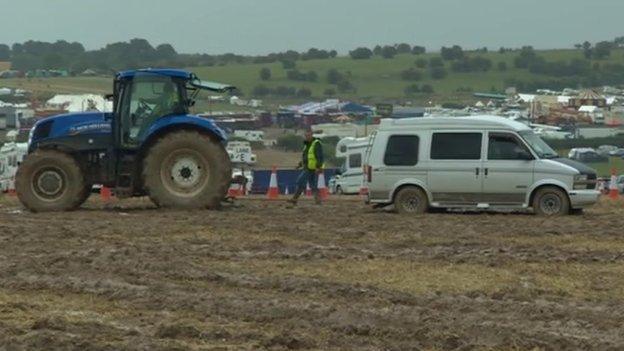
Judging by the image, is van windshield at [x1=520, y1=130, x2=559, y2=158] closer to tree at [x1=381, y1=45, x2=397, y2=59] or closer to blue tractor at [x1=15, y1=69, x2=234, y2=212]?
→ blue tractor at [x1=15, y1=69, x2=234, y2=212]

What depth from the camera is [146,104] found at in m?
20.8

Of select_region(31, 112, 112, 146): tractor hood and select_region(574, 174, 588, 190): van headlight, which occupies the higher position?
select_region(31, 112, 112, 146): tractor hood

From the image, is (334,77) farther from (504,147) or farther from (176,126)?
(504,147)

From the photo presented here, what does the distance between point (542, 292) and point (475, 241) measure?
4358mm

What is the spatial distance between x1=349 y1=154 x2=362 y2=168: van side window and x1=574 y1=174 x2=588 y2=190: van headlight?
1794 centimetres

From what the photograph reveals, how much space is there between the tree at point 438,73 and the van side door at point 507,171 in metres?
36.0

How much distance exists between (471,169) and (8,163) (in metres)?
18.9

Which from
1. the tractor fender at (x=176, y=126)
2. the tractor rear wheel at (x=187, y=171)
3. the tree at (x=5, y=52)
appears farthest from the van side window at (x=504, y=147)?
the tree at (x=5, y=52)

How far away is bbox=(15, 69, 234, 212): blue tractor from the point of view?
20531mm

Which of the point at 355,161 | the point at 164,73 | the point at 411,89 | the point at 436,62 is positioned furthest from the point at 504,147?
the point at 436,62

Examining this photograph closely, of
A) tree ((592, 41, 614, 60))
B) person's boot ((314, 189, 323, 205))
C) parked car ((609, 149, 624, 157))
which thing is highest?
tree ((592, 41, 614, 60))

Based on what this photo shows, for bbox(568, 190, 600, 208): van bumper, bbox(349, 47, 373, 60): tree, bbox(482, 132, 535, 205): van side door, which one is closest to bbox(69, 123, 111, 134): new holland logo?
bbox(482, 132, 535, 205): van side door

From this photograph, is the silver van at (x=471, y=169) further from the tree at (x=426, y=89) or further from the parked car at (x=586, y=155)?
the tree at (x=426, y=89)

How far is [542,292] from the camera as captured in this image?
11.6m
